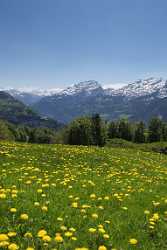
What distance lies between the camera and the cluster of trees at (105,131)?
11550 cm

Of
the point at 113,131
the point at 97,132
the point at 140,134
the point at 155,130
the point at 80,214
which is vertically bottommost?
the point at 80,214

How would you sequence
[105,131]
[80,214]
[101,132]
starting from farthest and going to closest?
[105,131]
[101,132]
[80,214]

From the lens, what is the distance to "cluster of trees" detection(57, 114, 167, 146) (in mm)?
115500

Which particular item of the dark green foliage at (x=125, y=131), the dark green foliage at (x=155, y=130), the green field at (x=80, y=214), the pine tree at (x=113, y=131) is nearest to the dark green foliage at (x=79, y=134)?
the pine tree at (x=113, y=131)

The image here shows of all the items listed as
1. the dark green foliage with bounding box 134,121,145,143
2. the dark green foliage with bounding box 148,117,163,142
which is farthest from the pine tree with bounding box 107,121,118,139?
the dark green foliage with bounding box 148,117,163,142

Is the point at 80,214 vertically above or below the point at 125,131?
below

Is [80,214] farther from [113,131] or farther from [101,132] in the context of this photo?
[113,131]

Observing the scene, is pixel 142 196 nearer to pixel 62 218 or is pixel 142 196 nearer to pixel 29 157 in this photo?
pixel 62 218

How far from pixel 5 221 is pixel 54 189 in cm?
400

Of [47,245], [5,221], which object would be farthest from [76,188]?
[47,245]

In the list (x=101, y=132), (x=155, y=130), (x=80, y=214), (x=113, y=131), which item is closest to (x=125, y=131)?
(x=113, y=131)

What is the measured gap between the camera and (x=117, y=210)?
10.7 meters

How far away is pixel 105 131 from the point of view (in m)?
124

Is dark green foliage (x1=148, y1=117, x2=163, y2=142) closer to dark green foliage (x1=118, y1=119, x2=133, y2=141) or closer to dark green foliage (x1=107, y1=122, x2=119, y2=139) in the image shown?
dark green foliage (x1=118, y1=119, x2=133, y2=141)
